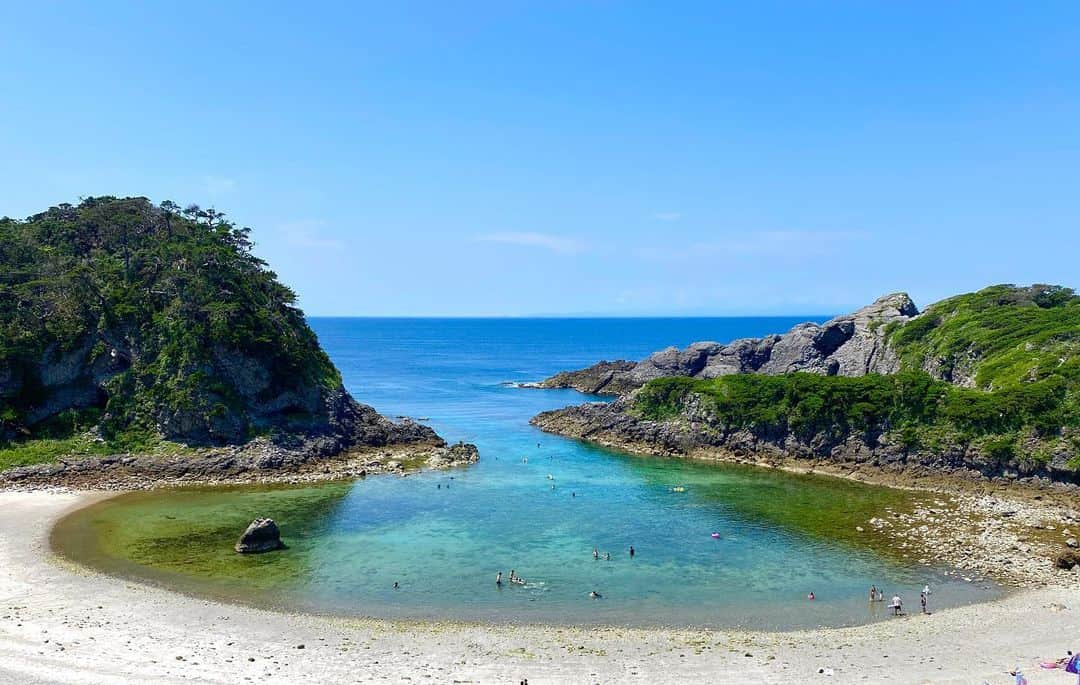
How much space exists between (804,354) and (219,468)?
88986mm

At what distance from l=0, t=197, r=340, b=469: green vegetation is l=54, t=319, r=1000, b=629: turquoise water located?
11802 millimetres

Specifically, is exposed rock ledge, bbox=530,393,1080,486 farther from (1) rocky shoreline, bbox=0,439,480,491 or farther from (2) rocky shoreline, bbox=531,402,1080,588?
(1) rocky shoreline, bbox=0,439,480,491

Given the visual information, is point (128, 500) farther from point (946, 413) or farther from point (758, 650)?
point (946, 413)

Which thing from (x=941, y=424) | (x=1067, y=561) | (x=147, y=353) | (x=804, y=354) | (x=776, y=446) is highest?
(x=147, y=353)

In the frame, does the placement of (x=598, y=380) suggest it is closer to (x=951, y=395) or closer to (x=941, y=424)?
(x=951, y=395)

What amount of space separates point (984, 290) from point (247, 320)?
335ft

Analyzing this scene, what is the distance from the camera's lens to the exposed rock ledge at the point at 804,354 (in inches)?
4158

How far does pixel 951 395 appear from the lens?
6700 centimetres

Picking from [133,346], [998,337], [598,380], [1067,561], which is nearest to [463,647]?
[1067,561]

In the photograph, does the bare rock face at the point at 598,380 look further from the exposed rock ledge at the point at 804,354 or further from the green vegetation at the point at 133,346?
the green vegetation at the point at 133,346

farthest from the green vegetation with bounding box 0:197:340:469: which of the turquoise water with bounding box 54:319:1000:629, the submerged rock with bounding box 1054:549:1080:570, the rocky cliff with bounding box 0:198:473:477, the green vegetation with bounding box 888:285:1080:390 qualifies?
the green vegetation with bounding box 888:285:1080:390

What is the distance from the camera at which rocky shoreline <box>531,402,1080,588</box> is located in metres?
41.7

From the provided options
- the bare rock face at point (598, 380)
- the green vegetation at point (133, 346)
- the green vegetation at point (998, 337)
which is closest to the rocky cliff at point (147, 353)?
the green vegetation at point (133, 346)

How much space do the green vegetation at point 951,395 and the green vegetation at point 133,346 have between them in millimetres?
45050
